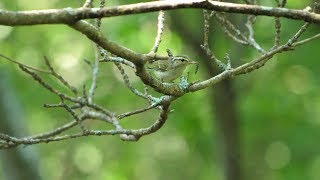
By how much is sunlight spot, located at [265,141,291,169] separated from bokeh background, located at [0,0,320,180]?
0.07 ft

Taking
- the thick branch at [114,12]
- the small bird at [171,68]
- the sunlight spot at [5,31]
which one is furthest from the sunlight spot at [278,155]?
the thick branch at [114,12]

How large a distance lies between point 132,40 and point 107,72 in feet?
5.97

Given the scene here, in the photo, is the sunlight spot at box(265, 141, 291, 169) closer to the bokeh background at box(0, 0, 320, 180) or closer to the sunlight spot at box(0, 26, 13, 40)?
the bokeh background at box(0, 0, 320, 180)

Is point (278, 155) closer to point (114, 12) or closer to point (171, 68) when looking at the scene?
point (171, 68)

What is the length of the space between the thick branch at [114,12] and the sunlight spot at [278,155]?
319 inches

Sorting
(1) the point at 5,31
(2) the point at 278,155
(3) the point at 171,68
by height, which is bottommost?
(2) the point at 278,155

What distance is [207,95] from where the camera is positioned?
355 inches

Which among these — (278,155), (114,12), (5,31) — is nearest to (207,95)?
(278,155)

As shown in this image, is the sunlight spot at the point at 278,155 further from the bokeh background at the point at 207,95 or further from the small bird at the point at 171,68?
the small bird at the point at 171,68

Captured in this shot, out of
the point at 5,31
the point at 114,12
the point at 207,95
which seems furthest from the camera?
the point at 207,95

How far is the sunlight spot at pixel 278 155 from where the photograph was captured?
10.1m

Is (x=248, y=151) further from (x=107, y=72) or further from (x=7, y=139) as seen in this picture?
(x=7, y=139)

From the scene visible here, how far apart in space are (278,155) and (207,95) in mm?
2545

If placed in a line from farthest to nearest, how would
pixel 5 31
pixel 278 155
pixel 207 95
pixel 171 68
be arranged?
pixel 278 155, pixel 207 95, pixel 5 31, pixel 171 68
